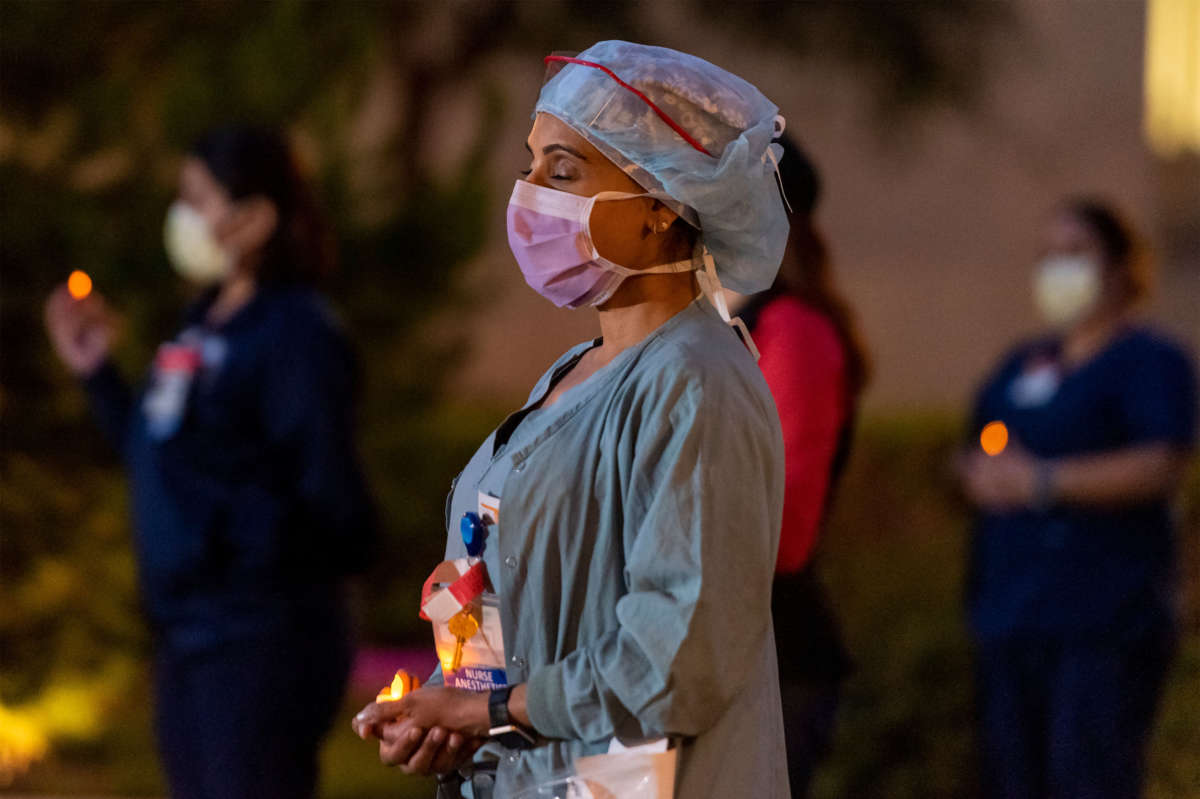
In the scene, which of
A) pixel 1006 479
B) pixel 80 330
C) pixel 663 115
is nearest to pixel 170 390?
pixel 80 330

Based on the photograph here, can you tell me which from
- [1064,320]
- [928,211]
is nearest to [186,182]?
[1064,320]

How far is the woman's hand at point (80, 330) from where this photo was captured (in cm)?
367

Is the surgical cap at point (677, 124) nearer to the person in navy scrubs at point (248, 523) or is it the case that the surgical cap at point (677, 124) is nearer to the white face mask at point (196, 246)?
the person in navy scrubs at point (248, 523)

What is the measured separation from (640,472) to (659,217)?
0.36 m

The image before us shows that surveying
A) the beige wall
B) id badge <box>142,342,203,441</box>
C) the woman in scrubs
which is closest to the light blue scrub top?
the woman in scrubs

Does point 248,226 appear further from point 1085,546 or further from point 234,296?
point 1085,546

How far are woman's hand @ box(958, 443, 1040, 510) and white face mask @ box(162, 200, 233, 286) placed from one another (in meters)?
2.20

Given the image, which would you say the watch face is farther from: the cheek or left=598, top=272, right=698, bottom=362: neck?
the cheek

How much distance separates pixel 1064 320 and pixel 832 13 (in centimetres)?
271

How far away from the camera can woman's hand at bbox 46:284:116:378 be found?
12.0 feet

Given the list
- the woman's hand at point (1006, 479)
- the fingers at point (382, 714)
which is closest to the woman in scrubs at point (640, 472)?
the fingers at point (382, 714)

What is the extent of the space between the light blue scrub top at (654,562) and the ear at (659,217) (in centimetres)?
11

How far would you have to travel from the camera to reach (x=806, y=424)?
8.76 feet

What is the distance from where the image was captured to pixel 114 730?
5902mm
